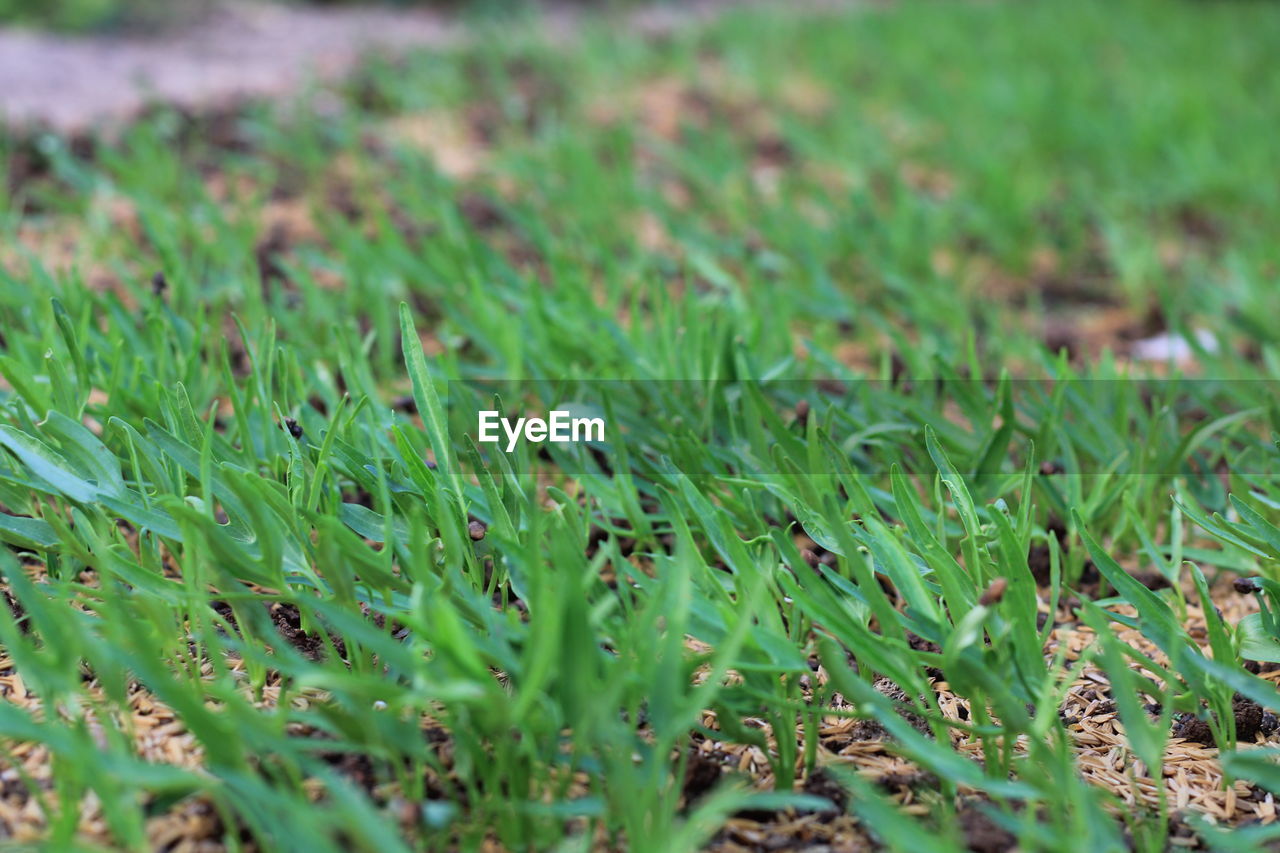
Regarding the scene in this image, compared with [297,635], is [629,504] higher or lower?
higher

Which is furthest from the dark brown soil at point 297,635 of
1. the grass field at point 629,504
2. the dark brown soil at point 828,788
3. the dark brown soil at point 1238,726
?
the dark brown soil at point 1238,726

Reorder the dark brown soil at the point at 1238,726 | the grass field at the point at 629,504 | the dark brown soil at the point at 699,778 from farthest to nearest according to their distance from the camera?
the dark brown soil at the point at 1238,726
the dark brown soil at the point at 699,778
the grass field at the point at 629,504

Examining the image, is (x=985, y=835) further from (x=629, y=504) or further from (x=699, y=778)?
(x=629, y=504)

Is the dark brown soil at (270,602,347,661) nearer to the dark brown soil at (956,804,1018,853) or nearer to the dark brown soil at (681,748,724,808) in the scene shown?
the dark brown soil at (681,748,724,808)

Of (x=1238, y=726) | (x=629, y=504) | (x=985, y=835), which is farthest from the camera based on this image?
(x=629, y=504)

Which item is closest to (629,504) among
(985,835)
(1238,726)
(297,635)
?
(297,635)

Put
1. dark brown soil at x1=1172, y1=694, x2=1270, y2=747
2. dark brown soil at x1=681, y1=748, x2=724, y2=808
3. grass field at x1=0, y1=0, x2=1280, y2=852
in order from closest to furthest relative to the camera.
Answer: grass field at x1=0, y1=0, x2=1280, y2=852 → dark brown soil at x1=681, y1=748, x2=724, y2=808 → dark brown soil at x1=1172, y1=694, x2=1270, y2=747

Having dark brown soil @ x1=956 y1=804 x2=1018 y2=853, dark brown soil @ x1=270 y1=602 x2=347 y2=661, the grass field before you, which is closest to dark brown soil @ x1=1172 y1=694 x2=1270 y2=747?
the grass field

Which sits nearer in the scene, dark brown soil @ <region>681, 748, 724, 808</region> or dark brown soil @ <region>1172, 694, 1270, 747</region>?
dark brown soil @ <region>681, 748, 724, 808</region>

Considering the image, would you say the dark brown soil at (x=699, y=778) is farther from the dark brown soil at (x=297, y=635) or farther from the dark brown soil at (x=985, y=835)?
the dark brown soil at (x=297, y=635)
